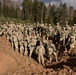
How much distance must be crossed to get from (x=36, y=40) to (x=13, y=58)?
4.72 meters

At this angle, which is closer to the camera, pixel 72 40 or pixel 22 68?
pixel 22 68

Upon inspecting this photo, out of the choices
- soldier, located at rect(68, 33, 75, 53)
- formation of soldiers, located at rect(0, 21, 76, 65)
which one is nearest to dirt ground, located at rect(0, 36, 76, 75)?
formation of soldiers, located at rect(0, 21, 76, 65)

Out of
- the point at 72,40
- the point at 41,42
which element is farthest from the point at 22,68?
the point at 72,40

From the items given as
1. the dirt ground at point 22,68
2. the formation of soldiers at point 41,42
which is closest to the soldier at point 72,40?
the formation of soldiers at point 41,42

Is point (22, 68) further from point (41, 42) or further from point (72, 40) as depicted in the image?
point (72, 40)

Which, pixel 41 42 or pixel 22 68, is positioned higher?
pixel 41 42

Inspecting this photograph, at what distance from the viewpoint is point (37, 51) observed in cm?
2138

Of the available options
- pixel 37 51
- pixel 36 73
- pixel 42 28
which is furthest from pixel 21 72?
pixel 42 28

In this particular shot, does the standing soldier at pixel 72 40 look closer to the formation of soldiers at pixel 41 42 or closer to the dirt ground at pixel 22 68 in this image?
the formation of soldiers at pixel 41 42

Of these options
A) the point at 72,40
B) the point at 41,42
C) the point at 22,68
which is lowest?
the point at 22,68

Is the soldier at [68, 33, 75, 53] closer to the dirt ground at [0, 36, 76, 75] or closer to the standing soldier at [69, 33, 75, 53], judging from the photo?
the standing soldier at [69, 33, 75, 53]

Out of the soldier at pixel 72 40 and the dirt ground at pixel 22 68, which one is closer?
the dirt ground at pixel 22 68

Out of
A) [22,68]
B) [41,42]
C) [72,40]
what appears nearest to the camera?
[22,68]

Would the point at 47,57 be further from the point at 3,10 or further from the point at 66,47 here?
the point at 3,10
